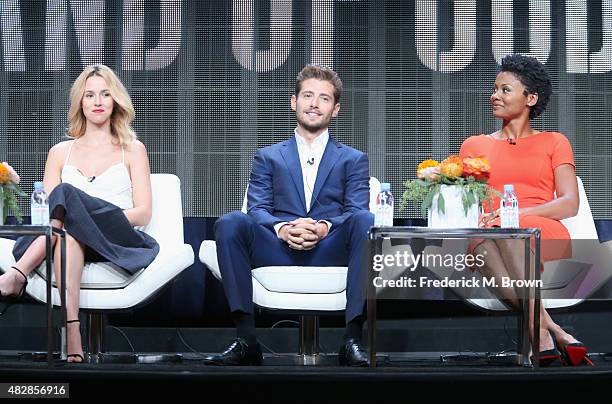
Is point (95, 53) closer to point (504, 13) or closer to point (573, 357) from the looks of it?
point (504, 13)

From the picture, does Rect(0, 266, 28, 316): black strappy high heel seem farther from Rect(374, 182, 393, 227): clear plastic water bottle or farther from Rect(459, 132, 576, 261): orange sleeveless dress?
Rect(459, 132, 576, 261): orange sleeveless dress

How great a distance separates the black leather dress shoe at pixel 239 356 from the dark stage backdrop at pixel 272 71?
5.40 feet

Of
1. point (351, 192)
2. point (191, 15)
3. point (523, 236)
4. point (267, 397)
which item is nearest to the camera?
point (267, 397)

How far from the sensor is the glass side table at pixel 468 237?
375 cm

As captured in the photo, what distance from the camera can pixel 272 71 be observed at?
554cm

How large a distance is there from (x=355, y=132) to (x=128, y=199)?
4.81ft

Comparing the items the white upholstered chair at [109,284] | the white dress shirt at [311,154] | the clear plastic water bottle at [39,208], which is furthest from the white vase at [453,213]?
the clear plastic water bottle at [39,208]

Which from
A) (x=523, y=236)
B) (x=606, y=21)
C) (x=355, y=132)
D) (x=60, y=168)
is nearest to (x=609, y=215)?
(x=606, y=21)

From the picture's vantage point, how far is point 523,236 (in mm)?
3875

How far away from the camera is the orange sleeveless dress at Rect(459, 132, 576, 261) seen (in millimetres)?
4633

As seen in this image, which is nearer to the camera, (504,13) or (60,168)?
(60,168)

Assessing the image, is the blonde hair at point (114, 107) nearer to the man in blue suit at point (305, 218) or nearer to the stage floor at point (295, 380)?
the man in blue suit at point (305, 218)

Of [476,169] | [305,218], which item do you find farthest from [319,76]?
[476,169]

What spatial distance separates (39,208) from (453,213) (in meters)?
1.73
